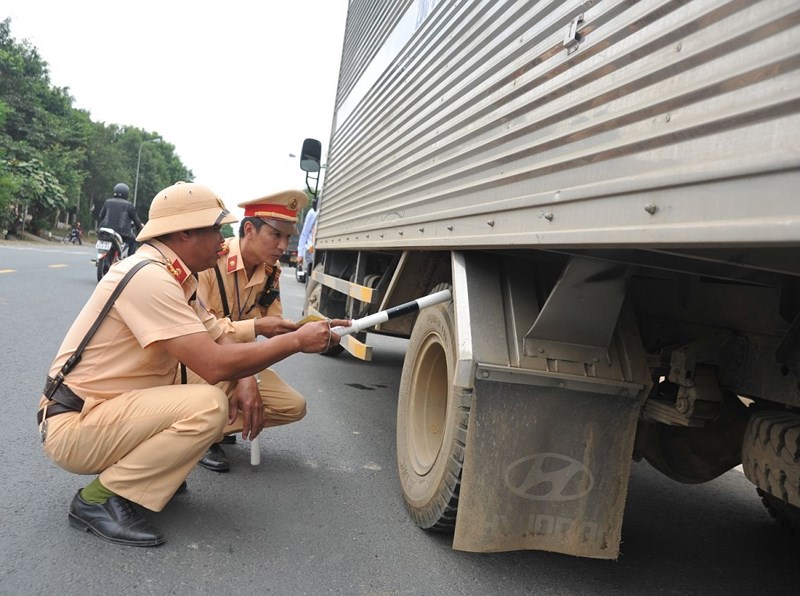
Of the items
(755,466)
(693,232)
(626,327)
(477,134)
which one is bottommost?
(755,466)

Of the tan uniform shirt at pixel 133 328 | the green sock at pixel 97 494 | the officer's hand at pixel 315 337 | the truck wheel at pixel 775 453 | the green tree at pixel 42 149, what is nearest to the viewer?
the truck wheel at pixel 775 453

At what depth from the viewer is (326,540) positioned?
2672 mm

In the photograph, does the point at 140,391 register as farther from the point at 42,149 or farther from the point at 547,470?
the point at 42,149

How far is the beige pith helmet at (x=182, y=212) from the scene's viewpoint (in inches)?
102

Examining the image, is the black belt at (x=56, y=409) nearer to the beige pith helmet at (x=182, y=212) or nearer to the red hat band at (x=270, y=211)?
the beige pith helmet at (x=182, y=212)

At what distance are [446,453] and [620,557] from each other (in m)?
0.96

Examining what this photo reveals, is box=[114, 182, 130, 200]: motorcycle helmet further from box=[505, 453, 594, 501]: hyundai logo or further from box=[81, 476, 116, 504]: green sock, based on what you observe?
box=[505, 453, 594, 501]: hyundai logo

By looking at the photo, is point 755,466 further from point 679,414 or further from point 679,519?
point 679,519

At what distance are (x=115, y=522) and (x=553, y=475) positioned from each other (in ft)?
5.31

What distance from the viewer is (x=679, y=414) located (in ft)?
7.69

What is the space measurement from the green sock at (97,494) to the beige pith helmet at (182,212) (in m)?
0.96

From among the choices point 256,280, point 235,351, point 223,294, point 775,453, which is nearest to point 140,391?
point 235,351

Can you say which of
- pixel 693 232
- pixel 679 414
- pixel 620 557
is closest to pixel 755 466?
pixel 679 414

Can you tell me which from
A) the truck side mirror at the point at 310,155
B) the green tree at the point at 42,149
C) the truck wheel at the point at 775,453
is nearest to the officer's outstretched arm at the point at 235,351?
the truck wheel at the point at 775,453
